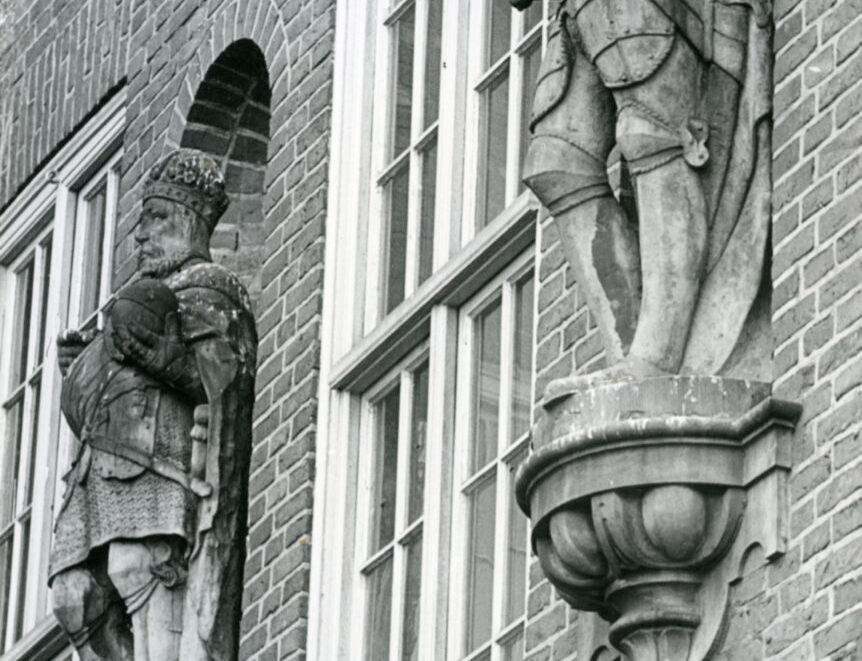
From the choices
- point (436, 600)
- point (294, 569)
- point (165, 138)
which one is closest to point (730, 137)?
point (436, 600)

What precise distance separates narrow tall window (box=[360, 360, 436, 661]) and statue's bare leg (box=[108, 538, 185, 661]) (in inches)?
25.1

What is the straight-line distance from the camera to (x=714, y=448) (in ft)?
33.1

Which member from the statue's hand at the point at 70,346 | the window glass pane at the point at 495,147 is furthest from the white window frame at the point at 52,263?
the window glass pane at the point at 495,147

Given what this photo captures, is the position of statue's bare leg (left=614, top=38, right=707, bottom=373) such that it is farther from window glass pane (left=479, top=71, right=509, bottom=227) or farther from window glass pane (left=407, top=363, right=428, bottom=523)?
window glass pane (left=407, top=363, right=428, bottom=523)

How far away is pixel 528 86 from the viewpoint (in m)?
12.6

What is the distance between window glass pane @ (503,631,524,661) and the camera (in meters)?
11.7

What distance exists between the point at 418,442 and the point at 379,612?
1.87ft

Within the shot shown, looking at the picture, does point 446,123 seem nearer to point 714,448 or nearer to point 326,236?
point 326,236

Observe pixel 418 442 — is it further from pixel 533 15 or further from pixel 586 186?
pixel 586 186

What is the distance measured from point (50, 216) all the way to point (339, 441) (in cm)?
369

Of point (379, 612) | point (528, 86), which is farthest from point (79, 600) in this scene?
point (528, 86)

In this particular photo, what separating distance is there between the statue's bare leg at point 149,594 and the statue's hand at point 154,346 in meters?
0.57

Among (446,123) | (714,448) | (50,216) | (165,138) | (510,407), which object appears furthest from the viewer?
(50,216)

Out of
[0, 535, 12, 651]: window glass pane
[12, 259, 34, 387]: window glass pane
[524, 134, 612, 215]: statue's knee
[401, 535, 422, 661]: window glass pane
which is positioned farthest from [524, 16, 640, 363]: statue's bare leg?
[12, 259, 34, 387]: window glass pane
